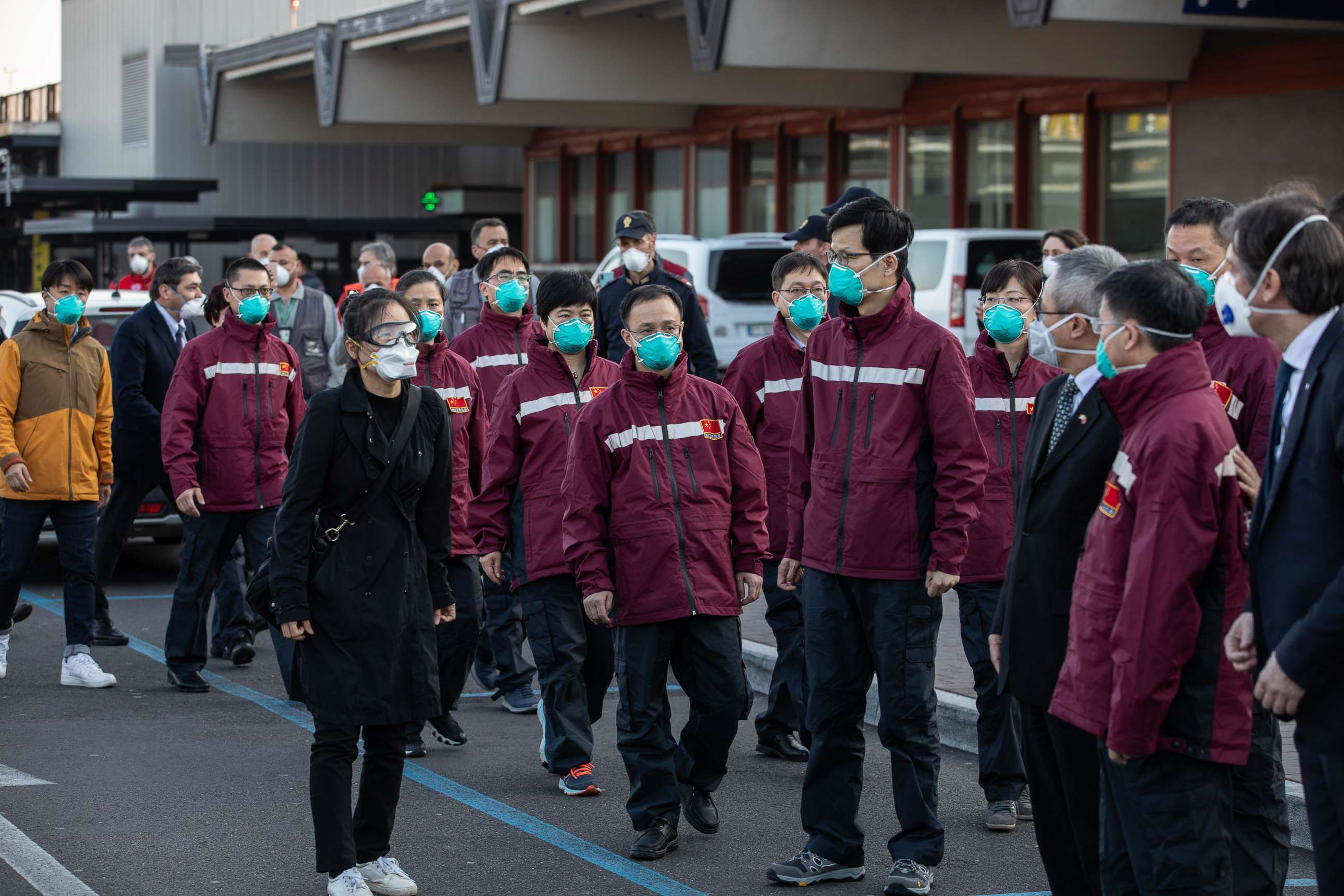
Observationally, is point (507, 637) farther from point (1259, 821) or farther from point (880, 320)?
point (1259, 821)

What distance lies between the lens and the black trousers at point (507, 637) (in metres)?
8.37

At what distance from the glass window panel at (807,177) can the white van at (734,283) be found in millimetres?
7166

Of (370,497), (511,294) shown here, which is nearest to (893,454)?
(370,497)

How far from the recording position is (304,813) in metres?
6.46

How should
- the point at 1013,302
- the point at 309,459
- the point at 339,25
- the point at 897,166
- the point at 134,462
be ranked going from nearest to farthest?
the point at 309,459, the point at 1013,302, the point at 134,462, the point at 897,166, the point at 339,25

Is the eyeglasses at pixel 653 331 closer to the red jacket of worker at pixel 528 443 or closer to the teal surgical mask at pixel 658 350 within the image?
the teal surgical mask at pixel 658 350

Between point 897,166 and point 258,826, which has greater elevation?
point 897,166

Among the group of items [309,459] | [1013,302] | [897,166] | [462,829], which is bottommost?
[462,829]

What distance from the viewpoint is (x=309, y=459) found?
17.8 feet

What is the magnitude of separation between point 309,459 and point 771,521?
8.44 ft

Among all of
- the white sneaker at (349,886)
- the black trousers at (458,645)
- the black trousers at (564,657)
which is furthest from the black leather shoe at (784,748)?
the white sneaker at (349,886)

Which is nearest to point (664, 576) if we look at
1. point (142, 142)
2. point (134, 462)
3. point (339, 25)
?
point (134, 462)

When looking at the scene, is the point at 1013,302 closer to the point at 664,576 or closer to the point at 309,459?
the point at 664,576

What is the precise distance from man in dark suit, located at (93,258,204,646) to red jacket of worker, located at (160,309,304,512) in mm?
752
